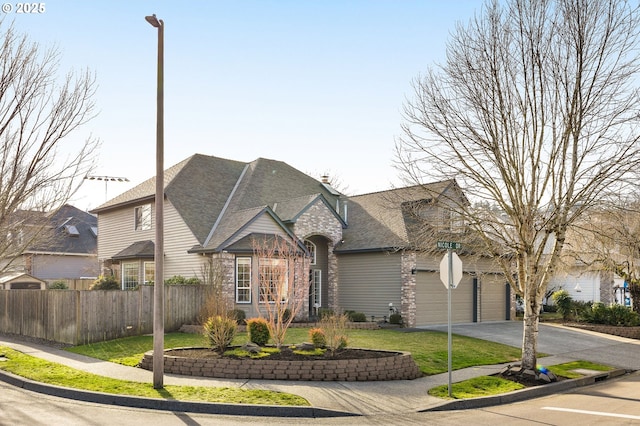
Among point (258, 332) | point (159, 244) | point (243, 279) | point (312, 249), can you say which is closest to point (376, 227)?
point (312, 249)

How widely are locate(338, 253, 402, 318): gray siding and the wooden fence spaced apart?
25.7ft

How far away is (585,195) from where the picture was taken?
1430 cm

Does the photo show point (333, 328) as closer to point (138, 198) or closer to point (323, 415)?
point (323, 415)

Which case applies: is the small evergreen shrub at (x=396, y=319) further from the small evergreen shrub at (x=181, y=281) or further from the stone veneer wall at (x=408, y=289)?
the small evergreen shrub at (x=181, y=281)

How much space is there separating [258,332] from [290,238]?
11.1 m

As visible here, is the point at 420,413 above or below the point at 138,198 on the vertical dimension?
below

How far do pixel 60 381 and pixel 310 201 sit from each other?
1651cm

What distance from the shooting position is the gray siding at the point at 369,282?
26734mm

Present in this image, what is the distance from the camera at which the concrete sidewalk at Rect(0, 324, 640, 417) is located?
35.4 ft

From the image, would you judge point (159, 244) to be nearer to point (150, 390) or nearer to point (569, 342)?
point (150, 390)

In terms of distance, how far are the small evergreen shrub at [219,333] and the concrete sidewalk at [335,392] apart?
5.17 ft

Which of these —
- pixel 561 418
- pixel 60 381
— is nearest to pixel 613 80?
pixel 561 418

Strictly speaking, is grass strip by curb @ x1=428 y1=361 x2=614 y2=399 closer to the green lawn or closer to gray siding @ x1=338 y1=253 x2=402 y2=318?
the green lawn

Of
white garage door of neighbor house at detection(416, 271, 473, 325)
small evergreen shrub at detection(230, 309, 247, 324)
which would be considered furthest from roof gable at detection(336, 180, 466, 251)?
small evergreen shrub at detection(230, 309, 247, 324)
